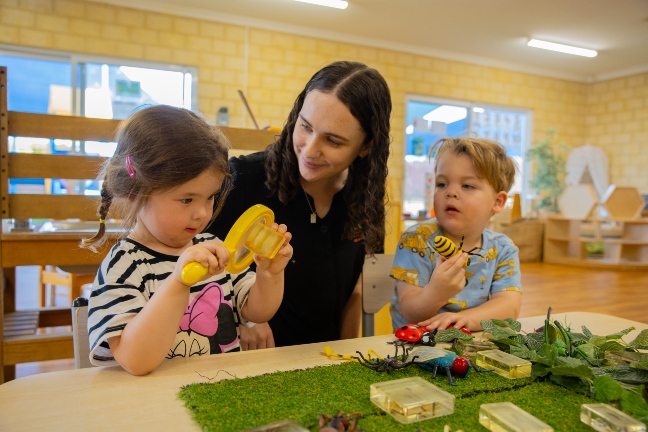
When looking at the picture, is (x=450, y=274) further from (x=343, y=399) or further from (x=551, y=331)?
(x=343, y=399)

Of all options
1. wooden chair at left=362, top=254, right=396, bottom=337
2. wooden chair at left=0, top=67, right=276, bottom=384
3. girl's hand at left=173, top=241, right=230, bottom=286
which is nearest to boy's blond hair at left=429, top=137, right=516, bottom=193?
wooden chair at left=362, top=254, right=396, bottom=337

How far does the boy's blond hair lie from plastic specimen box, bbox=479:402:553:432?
2.87ft

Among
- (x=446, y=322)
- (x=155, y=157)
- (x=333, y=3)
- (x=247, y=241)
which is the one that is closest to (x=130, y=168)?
(x=155, y=157)

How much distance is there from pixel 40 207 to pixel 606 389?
2101 mm

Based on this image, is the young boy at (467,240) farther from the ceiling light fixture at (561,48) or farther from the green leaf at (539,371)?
the ceiling light fixture at (561,48)

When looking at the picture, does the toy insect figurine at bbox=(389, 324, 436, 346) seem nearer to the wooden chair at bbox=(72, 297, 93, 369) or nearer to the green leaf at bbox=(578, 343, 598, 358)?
the green leaf at bbox=(578, 343, 598, 358)

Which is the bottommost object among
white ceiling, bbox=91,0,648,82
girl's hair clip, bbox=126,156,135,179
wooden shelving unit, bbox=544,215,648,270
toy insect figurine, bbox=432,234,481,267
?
wooden shelving unit, bbox=544,215,648,270

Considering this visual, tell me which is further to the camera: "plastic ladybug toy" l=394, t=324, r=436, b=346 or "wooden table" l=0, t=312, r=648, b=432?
"plastic ladybug toy" l=394, t=324, r=436, b=346

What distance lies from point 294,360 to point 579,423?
18.3 inches

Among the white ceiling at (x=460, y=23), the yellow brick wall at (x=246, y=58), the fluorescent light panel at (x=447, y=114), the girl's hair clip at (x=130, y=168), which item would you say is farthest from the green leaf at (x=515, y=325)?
the fluorescent light panel at (x=447, y=114)

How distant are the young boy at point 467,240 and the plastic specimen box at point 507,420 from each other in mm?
664

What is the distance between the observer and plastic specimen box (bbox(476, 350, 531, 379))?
0.84 metres

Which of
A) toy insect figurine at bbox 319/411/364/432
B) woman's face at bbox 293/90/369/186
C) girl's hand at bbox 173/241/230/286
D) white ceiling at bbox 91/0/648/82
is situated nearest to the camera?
toy insect figurine at bbox 319/411/364/432

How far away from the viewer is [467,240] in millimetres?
1485
